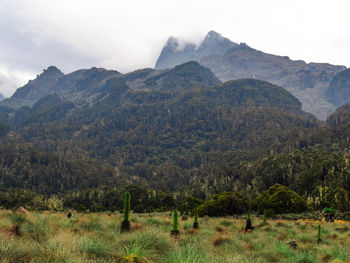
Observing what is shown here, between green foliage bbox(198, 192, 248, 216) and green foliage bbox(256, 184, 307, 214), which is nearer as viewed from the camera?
green foliage bbox(198, 192, 248, 216)

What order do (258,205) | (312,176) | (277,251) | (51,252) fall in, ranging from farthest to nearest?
1. (312,176)
2. (258,205)
3. (277,251)
4. (51,252)

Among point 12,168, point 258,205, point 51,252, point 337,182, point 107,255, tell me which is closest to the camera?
point 51,252

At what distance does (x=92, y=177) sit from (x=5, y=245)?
19627cm

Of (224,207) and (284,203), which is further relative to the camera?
(284,203)

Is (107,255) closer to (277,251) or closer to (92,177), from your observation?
(277,251)

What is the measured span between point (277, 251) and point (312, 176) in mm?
88903

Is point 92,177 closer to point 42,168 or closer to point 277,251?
point 42,168

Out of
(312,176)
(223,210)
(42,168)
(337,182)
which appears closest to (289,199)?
(223,210)

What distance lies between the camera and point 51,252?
5359mm

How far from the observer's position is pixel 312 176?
8750 cm

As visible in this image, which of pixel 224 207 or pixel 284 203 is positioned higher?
pixel 284 203

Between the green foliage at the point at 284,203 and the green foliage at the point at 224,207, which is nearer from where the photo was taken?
the green foliage at the point at 224,207

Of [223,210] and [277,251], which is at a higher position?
[277,251]

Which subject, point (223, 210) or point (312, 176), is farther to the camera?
point (312, 176)
